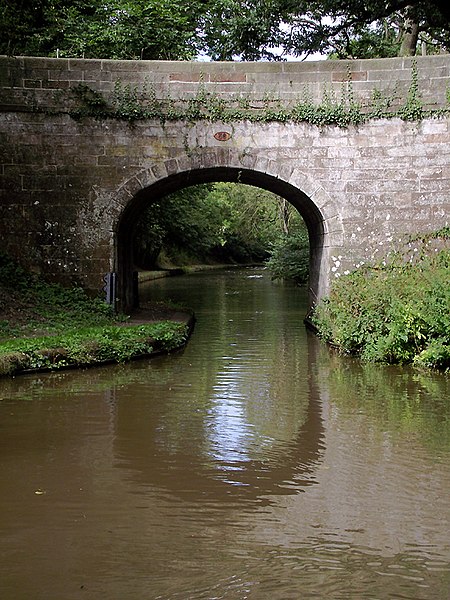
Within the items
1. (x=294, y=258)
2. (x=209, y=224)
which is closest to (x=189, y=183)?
(x=294, y=258)

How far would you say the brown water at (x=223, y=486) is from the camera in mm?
3518

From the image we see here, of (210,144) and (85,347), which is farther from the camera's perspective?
(210,144)

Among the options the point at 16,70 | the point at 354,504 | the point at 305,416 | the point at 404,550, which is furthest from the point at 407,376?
the point at 16,70

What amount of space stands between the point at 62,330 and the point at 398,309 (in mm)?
4967

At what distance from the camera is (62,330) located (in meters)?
10.4

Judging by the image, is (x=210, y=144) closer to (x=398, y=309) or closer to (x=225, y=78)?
(x=225, y=78)

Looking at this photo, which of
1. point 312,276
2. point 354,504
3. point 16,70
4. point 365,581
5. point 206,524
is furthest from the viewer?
point 312,276

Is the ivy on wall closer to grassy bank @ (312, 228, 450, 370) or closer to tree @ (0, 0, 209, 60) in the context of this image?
grassy bank @ (312, 228, 450, 370)

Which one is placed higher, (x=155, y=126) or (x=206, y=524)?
(x=155, y=126)

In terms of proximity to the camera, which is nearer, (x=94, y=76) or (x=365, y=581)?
(x=365, y=581)

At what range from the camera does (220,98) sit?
12.4 meters

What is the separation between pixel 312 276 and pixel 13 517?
36.7 feet

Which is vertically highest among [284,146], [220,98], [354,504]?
[220,98]

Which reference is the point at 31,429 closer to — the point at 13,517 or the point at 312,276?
the point at 13,517
